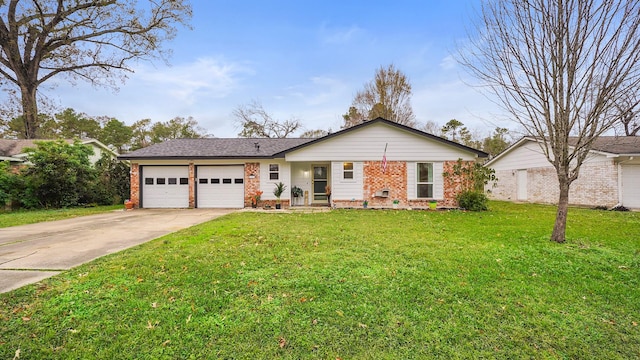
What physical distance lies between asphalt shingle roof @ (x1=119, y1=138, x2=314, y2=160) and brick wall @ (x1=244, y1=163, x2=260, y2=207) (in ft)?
2.18

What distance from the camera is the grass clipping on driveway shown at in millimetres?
2533

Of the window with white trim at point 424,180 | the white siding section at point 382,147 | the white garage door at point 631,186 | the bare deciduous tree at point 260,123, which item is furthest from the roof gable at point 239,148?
the bare deciduous tree at point 260,123

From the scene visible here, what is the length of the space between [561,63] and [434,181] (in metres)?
7.71

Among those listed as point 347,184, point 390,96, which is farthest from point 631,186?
point 390,96

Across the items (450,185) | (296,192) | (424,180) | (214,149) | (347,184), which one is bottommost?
(296,192)

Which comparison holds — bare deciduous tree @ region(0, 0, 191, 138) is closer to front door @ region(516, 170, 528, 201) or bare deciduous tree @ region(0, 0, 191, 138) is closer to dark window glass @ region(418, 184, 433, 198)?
dark window glass @ region(418, 184, 433, 198)

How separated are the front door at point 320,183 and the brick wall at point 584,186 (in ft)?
41.5

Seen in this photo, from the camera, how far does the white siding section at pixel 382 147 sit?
1283 cm

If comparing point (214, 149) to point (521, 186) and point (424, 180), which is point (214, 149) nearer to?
point (424, 180)

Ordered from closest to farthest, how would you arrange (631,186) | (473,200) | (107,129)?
(473,200), (631,186), (107,129)

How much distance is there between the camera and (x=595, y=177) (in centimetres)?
1347

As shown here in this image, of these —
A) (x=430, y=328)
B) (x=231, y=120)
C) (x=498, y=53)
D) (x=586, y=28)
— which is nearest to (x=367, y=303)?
(x=430, y=328)

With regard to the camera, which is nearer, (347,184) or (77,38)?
(347,184)

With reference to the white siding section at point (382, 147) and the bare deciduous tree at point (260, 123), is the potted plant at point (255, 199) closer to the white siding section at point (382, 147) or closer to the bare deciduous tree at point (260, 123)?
the white siding section at point (382, 147)
